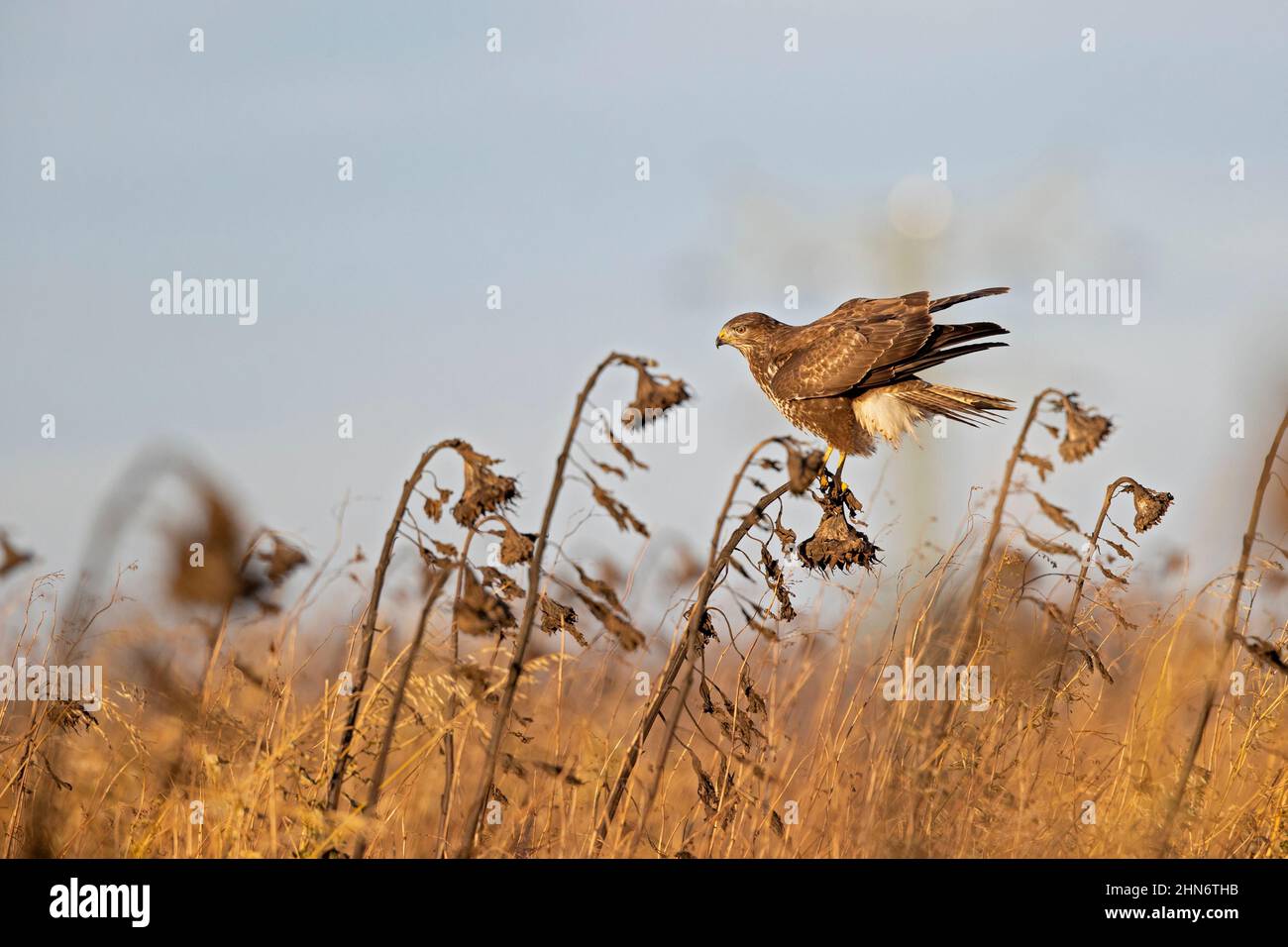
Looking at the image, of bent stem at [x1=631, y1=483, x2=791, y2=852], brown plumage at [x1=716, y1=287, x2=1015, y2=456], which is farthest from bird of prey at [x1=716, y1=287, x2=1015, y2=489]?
bent stem at [x1=631, y1=483, x2=791, y2=852]

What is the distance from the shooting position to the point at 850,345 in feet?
21.2

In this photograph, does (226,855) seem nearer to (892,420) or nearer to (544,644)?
(544,644)

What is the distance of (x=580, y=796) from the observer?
5.34m

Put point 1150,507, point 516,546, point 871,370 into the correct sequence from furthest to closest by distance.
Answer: point 871,370 < point 1150,507 < point 516,546

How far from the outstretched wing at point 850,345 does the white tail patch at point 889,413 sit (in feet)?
0.74

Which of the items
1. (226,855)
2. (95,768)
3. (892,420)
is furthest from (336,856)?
(892,420)

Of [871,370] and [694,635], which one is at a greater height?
[871,370]

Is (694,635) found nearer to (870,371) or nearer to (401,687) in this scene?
(401,687)

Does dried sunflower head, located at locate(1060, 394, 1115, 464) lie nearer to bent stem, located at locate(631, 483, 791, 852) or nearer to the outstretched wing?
bent stem, located at locate(631, 483, 791, 852)

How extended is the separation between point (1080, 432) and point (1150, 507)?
0.50m

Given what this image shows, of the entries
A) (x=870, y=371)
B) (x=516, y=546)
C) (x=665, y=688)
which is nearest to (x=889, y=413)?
(x=870, y=371)

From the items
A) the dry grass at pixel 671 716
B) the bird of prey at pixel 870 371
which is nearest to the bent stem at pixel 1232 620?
the dry grass at pixel 671 716

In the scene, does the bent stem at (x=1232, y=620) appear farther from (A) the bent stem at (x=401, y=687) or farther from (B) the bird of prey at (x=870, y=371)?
(A) the bent stem at (x=401, y=687)

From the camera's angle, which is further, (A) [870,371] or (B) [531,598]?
(A) [870,371]
